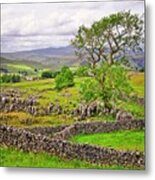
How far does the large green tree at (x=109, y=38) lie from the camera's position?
2455 millimetres

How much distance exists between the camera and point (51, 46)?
8.32 feet

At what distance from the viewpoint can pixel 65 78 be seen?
8.26 feet

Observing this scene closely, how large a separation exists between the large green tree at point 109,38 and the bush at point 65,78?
91mm

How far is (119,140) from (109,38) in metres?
0.45

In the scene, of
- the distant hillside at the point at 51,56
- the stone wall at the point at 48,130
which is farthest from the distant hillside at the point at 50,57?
the stone wall at the point at 48,130

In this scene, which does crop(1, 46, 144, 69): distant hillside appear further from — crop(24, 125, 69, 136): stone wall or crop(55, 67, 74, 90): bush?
crop(24, 125, 69, 136): stone wall

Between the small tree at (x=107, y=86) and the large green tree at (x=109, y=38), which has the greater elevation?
the large green tree at (x=109, y=38)

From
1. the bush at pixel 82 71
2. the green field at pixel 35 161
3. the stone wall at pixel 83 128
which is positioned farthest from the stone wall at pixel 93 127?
the bush at pixel 82 71

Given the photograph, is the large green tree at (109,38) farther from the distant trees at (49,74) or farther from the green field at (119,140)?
the green field at (119,140)

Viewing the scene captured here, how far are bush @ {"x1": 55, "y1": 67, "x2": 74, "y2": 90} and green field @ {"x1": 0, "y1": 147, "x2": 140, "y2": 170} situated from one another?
321mm

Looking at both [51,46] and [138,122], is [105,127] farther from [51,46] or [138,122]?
[51,46]

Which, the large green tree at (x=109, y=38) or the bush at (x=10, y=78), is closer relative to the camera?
the large green tree at (x=109, y=38)

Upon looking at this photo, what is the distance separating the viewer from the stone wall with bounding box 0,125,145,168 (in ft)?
8.05

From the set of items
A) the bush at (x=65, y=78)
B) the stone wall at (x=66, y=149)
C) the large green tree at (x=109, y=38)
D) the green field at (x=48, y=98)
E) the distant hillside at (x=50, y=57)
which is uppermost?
the large green tree at (x=109, y=38)
